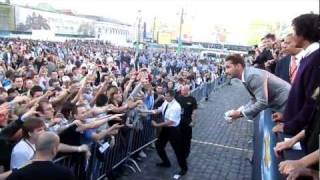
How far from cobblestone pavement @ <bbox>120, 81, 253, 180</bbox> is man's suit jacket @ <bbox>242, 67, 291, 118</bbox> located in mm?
4381

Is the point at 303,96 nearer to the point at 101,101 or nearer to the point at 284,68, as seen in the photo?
the point at 284,68

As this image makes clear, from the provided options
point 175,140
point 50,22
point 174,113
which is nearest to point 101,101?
point 174,113

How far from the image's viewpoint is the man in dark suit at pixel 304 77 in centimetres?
359

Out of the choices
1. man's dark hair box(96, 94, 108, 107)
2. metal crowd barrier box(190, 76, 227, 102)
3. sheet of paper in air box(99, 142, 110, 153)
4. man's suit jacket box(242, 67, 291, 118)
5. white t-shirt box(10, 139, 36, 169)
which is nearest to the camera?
white t-shirt box(10, 139, 36, 169)

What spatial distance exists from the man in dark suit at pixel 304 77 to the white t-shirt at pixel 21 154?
319cm

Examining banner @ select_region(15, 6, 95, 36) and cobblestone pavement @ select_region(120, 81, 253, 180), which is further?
banner @ select_region(15, 6, 95, 36)

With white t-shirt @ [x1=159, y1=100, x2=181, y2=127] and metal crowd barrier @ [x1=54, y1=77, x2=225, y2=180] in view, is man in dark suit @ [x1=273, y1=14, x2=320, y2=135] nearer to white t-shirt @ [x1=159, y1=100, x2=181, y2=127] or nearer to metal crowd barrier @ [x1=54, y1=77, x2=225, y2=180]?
metal crowd barrier @ [x1=54, y1=77, x2=225, y2=180]

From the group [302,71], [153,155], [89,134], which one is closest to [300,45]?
[302,71]

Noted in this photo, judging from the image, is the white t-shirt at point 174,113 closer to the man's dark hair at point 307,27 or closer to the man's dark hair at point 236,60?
the man's dark hair at point 236,60

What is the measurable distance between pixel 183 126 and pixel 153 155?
1.67 m

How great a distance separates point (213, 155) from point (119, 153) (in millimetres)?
3575

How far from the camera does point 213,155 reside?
11883mm

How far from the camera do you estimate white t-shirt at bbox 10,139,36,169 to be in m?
5.25

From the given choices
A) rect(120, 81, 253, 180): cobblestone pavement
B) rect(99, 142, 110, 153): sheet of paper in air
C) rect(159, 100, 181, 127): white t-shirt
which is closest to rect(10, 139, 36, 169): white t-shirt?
rect(99, 142, 110, 153): sheet of paper in air
